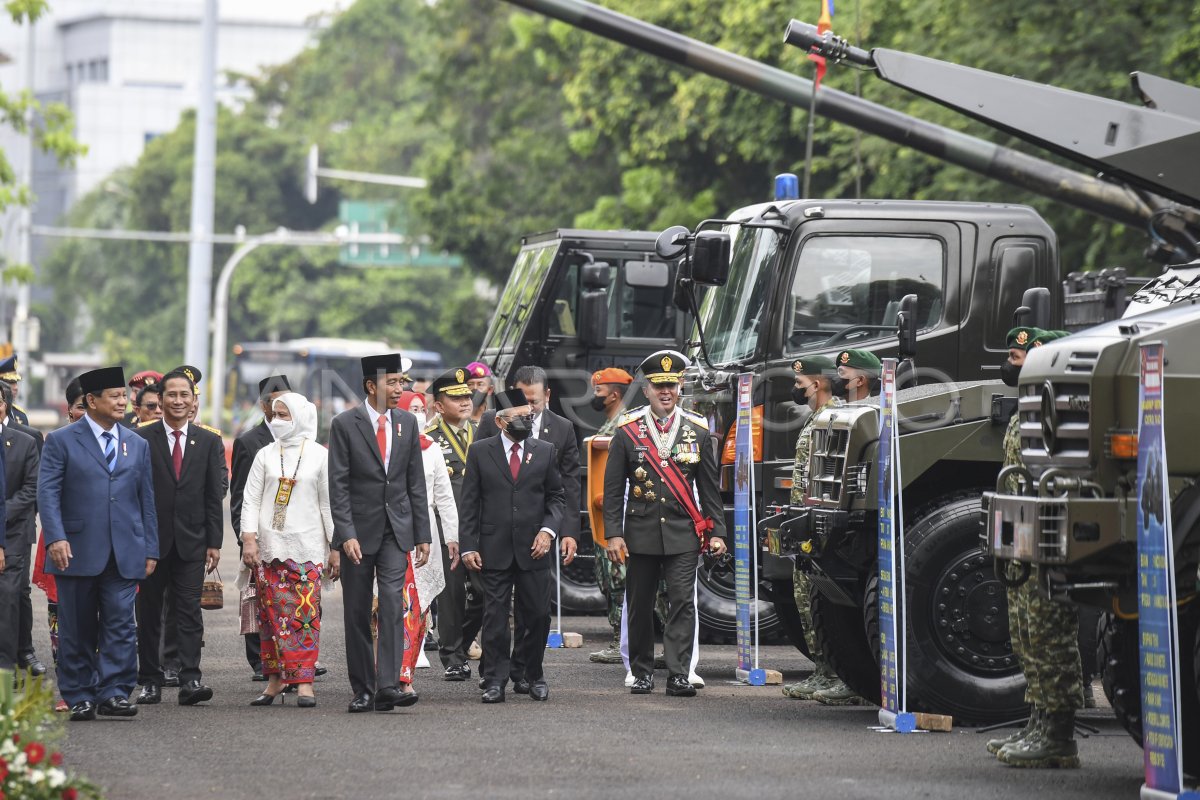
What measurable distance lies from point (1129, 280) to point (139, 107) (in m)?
113

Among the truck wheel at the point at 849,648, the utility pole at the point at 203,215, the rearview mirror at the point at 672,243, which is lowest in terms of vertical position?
the truck wheel at the point at 849,648

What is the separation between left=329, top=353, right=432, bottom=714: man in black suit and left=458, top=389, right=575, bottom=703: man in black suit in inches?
20.9

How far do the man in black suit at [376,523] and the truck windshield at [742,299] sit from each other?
2784 mm

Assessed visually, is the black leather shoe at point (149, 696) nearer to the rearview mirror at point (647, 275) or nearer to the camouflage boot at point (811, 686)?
the camouflage boot at point (811, 686)

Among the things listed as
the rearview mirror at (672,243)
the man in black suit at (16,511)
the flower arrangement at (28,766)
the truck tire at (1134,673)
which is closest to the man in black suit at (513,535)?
the rearview mirror at (672,243)

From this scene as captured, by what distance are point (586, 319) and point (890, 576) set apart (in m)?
7.90

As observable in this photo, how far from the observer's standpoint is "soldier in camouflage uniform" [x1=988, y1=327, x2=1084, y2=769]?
9727 mm

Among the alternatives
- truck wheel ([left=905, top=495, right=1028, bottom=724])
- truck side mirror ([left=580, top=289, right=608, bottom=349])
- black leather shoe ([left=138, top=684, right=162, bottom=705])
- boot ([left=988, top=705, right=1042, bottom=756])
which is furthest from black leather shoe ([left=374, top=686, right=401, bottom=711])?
truck side mirror ([left=580, top=289, right=608, bottom=349])

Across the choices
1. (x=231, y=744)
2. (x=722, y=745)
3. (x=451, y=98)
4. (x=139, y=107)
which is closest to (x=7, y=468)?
(x=231, y=744)

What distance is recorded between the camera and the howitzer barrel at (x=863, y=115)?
16203 mm

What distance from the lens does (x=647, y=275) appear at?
18.7 metres

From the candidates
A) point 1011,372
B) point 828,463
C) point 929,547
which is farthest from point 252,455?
point 1011,372

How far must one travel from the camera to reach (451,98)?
45.7m

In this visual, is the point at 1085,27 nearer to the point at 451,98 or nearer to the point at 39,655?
the point at 39,655
